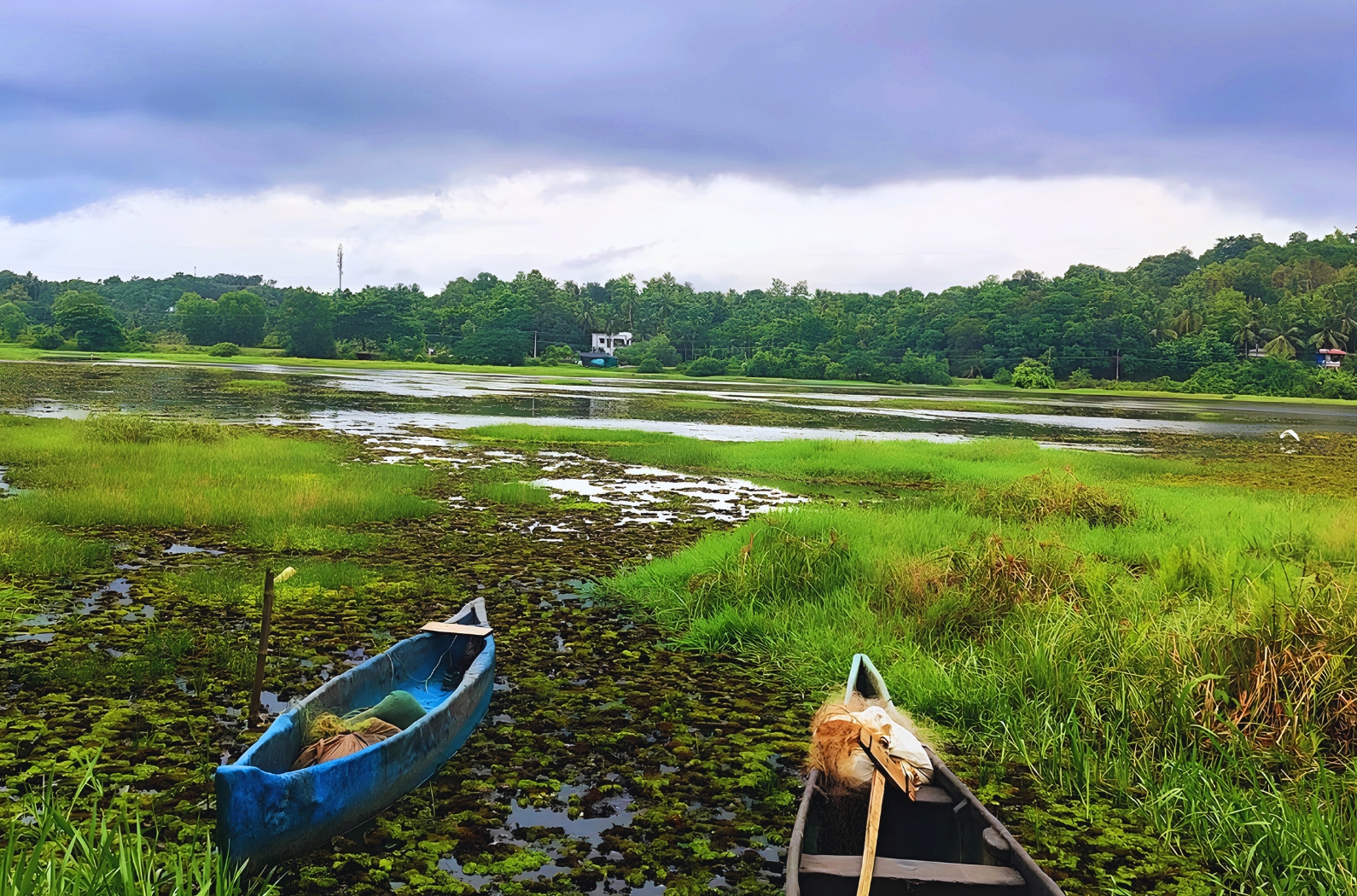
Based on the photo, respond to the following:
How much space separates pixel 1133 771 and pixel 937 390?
86000 mm

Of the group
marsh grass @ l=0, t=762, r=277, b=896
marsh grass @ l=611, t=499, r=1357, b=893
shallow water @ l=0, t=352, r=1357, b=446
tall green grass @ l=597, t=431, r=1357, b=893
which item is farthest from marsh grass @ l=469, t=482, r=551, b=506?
shallow water @ l=0, t=352, r=1357, b=446

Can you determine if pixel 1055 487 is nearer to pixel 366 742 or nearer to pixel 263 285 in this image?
pixel 366 742

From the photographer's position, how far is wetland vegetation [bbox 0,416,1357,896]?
5.39 m

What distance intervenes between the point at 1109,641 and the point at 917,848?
330cm

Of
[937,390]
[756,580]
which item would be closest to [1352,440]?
[756,580]

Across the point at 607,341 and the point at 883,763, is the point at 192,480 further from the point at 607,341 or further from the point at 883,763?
the point at 607,341

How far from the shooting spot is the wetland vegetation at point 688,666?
5.39m

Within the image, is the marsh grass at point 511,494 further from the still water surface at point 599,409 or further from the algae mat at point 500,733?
the still water surface at point 599,409

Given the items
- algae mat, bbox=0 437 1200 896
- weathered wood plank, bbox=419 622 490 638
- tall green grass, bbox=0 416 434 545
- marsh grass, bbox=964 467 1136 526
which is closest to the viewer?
algae mat, bbox=0 437 1200 896

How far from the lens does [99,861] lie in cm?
400

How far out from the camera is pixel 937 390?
89.0m

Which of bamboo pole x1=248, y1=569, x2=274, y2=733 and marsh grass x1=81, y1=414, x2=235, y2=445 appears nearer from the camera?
bamboo pole x1=248, y1=569, x2=274, y2=733

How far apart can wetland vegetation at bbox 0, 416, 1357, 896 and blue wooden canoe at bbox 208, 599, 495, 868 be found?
24 cm

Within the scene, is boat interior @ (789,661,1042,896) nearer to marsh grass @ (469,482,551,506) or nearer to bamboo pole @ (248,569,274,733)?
bamboo pole @ (248,569,274,733)
